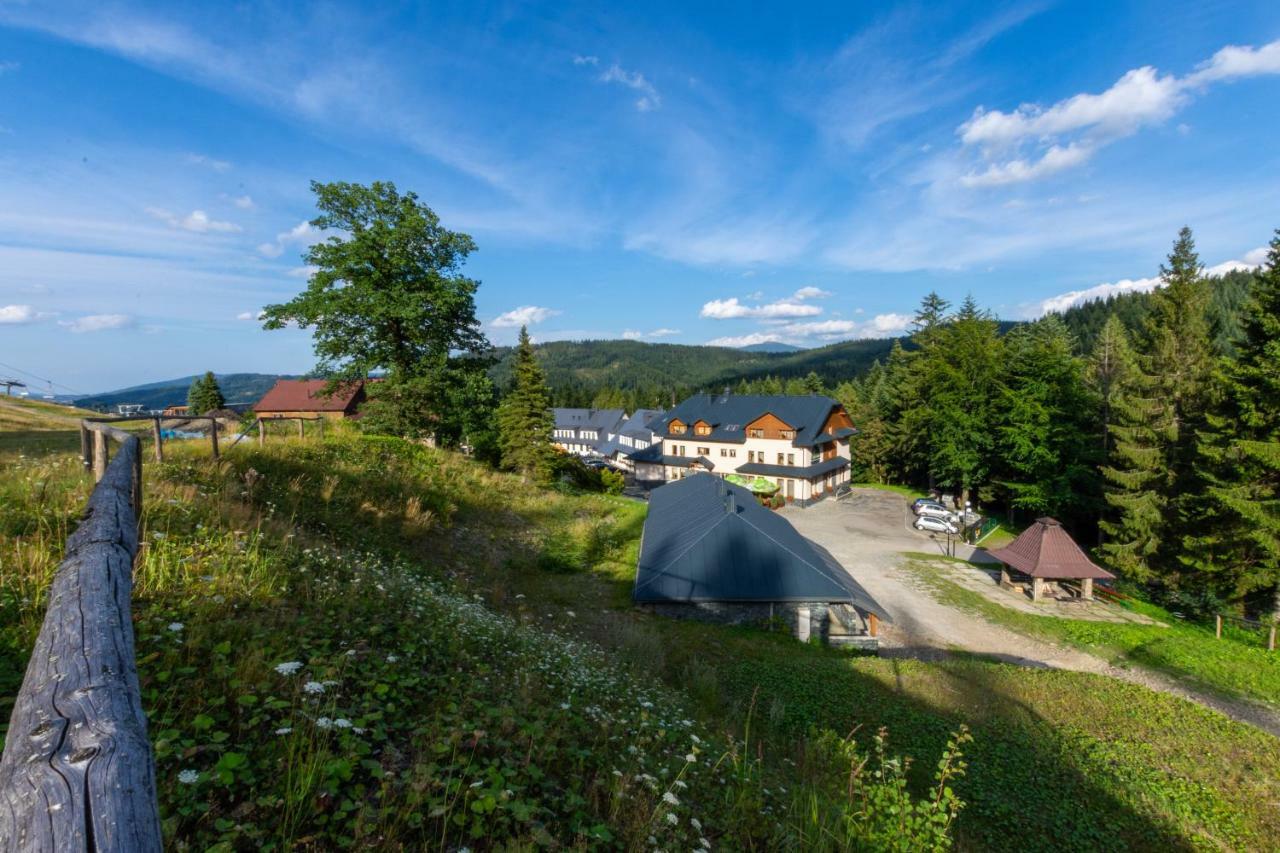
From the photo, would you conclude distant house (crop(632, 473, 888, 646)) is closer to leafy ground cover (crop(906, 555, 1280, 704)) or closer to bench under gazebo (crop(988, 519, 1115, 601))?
leafy ground cover (crop(906, 555, 1280, 704))

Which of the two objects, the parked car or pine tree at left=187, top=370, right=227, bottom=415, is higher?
pine tree at left=187, top=370, right=227, bottom=415

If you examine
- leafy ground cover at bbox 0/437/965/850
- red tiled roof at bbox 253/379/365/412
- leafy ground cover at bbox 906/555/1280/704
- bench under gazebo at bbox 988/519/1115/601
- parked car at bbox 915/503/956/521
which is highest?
red tiled roof at bbox 253/379/365/412

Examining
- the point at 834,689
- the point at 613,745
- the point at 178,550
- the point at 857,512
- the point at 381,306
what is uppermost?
the point at 381,306

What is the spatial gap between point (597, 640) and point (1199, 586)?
2405 cm

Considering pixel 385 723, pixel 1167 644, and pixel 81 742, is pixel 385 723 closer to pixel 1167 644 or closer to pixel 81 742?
pixel 81 742

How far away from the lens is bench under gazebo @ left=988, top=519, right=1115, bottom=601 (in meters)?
20.1

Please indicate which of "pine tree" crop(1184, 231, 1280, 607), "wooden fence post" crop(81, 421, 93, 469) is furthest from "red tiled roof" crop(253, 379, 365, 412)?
"pine tree" crop(1184, 231, 1280, 607)

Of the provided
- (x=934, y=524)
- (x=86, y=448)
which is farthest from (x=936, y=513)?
(x=86, y=448)

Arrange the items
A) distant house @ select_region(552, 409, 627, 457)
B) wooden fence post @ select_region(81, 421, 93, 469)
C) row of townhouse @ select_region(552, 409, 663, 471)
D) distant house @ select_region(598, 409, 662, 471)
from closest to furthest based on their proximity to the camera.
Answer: wooden fence post @ select_region(81, 421, 93, 469)
distant house @ select_region(598, 409, 662, 471)
row of townhouse @ select_region(552, 409, 663, 471)
distant house @ select_region(552, 409, 627, 457)

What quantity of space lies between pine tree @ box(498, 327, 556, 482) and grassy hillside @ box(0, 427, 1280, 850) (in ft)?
56.4

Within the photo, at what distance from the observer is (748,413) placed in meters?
48.0

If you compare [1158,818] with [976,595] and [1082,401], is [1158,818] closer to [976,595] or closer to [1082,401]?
[976,595]

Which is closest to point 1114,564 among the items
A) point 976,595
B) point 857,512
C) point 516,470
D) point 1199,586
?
point 1199,586

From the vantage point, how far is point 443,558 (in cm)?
1312
